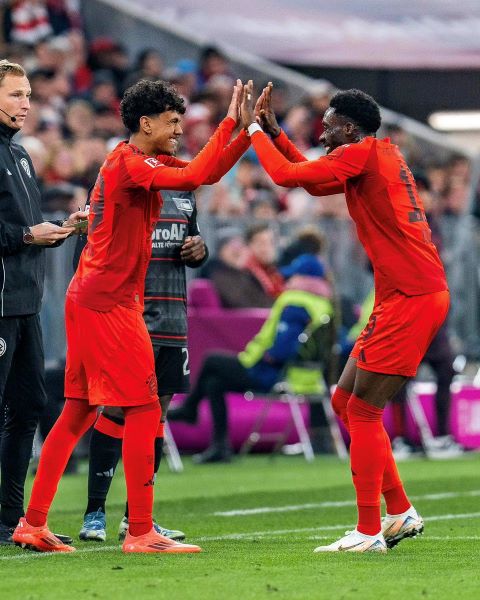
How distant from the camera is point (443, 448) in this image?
14.6 meters

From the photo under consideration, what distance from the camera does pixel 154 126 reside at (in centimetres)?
740

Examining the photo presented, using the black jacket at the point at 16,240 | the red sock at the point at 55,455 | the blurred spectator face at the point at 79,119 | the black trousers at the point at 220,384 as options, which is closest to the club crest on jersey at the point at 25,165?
the black jacket at the point at 16,240

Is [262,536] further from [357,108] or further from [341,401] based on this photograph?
[357,108]

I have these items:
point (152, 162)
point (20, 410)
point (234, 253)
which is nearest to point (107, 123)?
point (234, 253)

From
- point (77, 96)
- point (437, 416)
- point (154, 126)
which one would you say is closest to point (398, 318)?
point (154, 126)

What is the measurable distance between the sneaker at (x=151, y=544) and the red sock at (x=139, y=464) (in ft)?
0.09

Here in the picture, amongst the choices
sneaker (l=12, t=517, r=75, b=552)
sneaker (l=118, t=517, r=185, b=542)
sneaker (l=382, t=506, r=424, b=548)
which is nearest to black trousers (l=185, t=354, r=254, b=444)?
sneaker (l=118, t=517, r=185, b=542)

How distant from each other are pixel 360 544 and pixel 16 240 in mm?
2151

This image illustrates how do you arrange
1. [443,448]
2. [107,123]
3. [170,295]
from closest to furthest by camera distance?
1. [170,295]
2. [443,448]
3. [107,123]

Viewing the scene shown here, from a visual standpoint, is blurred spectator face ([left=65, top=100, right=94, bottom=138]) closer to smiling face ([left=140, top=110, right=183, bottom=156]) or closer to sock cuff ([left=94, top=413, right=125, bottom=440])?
sock cuff ([left=94, top=413, right=125, bottom=440])

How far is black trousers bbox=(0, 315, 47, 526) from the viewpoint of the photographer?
7.73m

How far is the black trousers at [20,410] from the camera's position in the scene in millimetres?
7727

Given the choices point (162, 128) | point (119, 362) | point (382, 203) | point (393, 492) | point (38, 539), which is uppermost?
point (162, 128)

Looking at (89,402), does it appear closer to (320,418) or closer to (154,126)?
(154,126)
